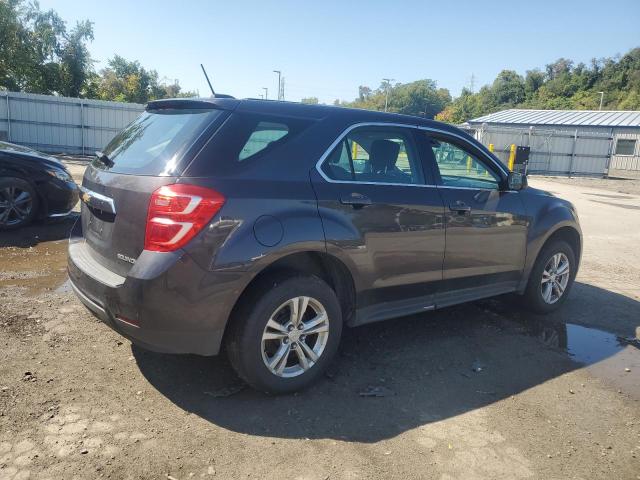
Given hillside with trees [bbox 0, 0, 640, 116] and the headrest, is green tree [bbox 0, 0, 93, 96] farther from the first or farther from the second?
the headrest

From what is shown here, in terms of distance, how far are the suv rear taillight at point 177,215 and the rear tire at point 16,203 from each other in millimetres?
5388

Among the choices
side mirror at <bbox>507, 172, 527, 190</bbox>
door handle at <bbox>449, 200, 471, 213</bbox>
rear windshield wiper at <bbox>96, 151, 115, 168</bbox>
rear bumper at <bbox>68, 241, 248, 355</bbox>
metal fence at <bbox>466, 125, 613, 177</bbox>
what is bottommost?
metal fence at <bbox>466, 125, 613, 177</bbox>

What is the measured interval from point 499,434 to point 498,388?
0.64 m

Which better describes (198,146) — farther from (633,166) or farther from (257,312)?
(633,166)

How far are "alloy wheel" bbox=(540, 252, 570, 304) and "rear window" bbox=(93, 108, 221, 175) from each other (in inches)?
147

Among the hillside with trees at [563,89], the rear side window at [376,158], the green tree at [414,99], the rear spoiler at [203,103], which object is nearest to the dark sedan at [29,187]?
the rear spoiler at [203,103]

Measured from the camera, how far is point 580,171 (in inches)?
1094

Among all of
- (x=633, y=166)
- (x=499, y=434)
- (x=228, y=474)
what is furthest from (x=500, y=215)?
(x=633, y=166)

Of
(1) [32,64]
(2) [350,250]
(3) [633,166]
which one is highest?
(1) [32,64]

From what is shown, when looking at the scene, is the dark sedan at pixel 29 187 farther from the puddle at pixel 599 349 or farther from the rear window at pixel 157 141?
the puddle at pixel 599 349

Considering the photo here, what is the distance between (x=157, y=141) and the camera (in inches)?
134

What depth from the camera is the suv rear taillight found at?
2.90 m

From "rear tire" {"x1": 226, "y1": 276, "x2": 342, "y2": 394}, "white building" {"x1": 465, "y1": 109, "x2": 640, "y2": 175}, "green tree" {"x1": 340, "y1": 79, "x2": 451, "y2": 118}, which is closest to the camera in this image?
"rear tire" {"x1": 226, "y1": 276, "x2": 342, "y2": 394}

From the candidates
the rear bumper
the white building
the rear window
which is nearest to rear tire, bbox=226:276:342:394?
→ the rear bumper
